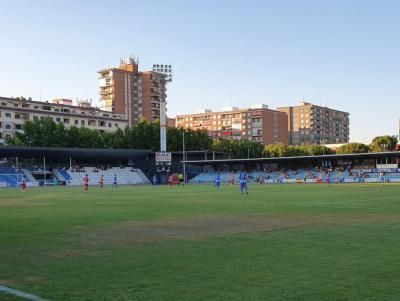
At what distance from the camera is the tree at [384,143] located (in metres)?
145

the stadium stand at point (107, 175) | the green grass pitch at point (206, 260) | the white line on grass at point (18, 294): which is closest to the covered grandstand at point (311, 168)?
the stadium stand at point (107, 175)

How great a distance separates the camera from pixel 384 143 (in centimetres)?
14575

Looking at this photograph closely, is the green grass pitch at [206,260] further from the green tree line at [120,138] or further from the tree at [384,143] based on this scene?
the tree at [384,143]

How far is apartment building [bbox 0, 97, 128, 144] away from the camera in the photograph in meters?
118

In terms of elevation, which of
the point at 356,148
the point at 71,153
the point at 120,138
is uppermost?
the point at 120,138

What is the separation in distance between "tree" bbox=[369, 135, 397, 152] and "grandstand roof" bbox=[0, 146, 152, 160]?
7474 centimetres

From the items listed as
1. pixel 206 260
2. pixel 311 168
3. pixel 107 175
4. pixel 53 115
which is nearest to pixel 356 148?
pixel 311 168

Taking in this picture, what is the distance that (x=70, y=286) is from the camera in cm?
858

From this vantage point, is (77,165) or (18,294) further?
(77,165)

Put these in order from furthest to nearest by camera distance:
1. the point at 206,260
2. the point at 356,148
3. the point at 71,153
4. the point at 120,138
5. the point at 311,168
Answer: the point at 356,148, the point at 120,138, the point at 311,168, the point at 71,153, the point at 206,260

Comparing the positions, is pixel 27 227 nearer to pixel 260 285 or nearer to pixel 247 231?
pixel 247 231

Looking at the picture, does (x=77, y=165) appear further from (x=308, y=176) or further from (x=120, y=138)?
(x=308, y=176)

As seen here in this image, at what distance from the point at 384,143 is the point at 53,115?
92.8 meters

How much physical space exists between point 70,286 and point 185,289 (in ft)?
6.57
